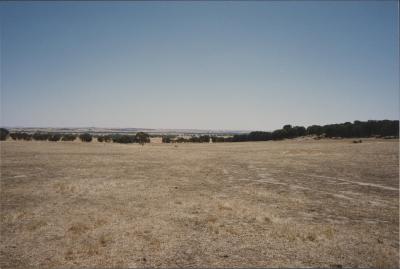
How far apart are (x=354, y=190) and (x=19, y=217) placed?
18.5 meters

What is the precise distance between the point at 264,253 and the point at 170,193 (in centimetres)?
976

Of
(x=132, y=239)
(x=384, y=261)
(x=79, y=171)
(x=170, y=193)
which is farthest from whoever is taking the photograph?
(x=79, y=171)

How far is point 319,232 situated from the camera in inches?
454

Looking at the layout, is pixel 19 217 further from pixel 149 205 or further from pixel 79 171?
pixel 79 171

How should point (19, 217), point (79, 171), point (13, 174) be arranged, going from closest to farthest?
1. point (19, 217)
2. point (13, 174)
3. point (79, 171)

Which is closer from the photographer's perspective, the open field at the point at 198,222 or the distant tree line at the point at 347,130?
the open field at the point at 198,222

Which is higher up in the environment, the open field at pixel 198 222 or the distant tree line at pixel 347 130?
the distant tree line at pixel 347 130

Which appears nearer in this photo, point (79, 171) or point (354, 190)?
point (354, 190)

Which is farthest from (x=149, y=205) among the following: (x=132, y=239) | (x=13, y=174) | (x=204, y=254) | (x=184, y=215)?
(x=13, y=174)

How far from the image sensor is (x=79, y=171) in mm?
27688

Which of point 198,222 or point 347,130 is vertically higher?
point 347,130

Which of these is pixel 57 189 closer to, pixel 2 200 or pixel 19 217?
pixel 2 200

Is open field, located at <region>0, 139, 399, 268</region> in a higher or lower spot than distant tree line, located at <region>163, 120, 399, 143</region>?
lower

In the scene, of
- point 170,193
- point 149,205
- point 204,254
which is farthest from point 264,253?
point 170,193
